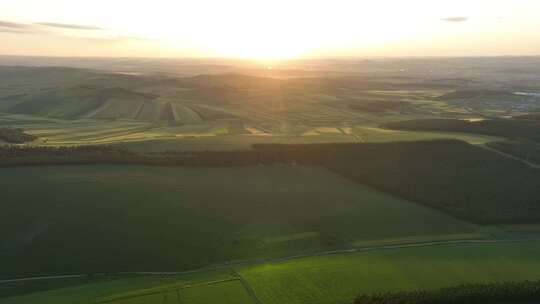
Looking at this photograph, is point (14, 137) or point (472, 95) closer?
point (14, 137)

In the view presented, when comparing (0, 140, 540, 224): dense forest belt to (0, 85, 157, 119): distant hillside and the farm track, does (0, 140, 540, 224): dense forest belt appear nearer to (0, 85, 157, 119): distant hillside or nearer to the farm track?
the farm track

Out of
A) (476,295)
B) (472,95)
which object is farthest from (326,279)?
(472,95)

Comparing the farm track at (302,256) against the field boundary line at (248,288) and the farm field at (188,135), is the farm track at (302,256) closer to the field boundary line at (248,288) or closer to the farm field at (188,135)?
the field boundary line at (248,288)

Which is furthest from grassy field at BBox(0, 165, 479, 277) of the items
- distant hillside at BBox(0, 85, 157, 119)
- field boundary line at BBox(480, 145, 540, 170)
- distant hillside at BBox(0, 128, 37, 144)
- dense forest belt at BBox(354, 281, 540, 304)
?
distant hillside at BBox(0, 85, 157, 119)

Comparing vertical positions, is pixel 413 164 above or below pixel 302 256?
above

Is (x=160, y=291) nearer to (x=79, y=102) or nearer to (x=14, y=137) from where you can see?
(x=14, y=137)

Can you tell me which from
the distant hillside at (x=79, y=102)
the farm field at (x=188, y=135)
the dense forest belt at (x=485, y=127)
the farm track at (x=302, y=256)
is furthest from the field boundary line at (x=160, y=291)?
the distant hillside at (x=79, y=102)

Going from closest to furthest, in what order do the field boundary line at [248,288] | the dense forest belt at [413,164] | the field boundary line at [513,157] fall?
the field boundary line at [248,288], the dense forest belt at [413,164], the field boundary line at [513,157]
